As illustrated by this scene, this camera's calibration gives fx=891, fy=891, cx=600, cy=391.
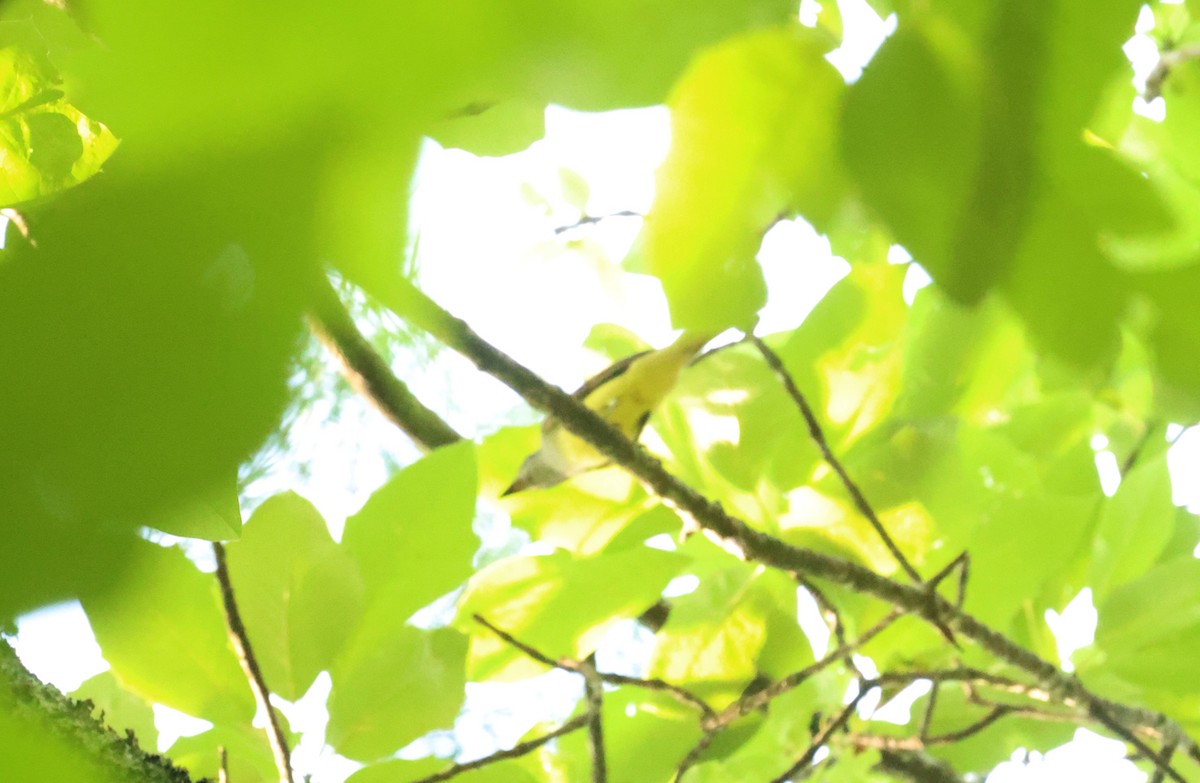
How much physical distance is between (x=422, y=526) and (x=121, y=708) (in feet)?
1.87

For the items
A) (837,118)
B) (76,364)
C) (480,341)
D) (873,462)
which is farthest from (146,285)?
(873,462)

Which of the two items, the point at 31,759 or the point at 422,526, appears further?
the point at 422,526

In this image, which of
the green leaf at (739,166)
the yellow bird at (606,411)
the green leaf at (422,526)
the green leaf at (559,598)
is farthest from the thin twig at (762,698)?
the green leaf at (739,166)

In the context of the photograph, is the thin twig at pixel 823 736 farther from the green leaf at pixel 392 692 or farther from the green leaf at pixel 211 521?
the green leaf at pixel 211 521

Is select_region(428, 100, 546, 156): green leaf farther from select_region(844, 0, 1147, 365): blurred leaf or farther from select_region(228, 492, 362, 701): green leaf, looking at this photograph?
select_region(228, 492, 362, 701): green leaf

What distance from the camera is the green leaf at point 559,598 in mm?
830

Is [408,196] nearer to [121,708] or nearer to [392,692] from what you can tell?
[392,692]

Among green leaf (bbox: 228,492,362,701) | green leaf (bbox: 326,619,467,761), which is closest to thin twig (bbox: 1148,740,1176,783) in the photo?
green leaf (bbox: 326,619,467,761)

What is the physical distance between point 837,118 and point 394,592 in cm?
56

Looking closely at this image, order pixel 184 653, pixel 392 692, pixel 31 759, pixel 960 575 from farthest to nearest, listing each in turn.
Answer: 1. pixel 960 575
2. pixel 392 692
3. pixel 184 653
4. pixel 31 759

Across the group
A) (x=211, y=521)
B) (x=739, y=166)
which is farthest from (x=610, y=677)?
(x=739, y=166)

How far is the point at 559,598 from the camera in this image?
840 millimetres

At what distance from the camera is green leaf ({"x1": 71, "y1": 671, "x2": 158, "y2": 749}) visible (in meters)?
0.95

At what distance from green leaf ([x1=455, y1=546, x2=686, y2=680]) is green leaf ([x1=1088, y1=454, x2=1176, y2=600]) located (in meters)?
0.46
